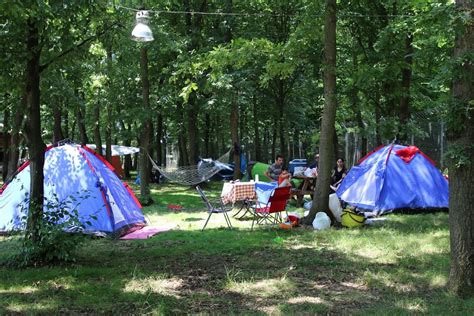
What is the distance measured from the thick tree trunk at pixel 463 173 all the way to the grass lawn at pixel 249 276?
0.31 meters

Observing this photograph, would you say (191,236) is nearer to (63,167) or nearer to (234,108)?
(63,167)

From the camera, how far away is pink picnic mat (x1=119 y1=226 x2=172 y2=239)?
8145 mm

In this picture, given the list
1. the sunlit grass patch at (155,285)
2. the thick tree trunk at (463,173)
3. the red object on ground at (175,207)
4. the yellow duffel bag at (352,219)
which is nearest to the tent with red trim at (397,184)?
the yellow duffel bag at (352,219)

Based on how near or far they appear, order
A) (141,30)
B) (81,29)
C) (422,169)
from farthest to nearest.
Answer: (422,169)
(141,30)
(81,29)

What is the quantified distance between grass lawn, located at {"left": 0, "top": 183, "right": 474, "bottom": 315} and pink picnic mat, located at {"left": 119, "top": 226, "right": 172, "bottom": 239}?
0.93ft

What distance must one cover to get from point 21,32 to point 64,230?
7.86 feet

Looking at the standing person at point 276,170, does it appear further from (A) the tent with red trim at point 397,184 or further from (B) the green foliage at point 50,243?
(B) the green foliage at point 50,243

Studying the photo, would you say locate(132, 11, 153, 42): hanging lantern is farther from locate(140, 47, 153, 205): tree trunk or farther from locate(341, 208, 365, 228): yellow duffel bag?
locate(140, 47, 153, 205): tree trunk

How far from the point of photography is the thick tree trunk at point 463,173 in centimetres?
436

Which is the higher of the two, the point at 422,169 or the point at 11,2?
the point at 11,2

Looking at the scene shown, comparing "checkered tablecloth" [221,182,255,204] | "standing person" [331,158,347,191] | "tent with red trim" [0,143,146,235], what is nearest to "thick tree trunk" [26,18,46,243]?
"tent with red trim" [0,143,146,235]

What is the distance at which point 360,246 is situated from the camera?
6.97 meters

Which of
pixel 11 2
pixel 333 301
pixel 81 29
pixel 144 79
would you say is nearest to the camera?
pixel 11 2

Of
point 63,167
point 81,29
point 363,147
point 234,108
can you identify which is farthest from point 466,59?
point 363,147
